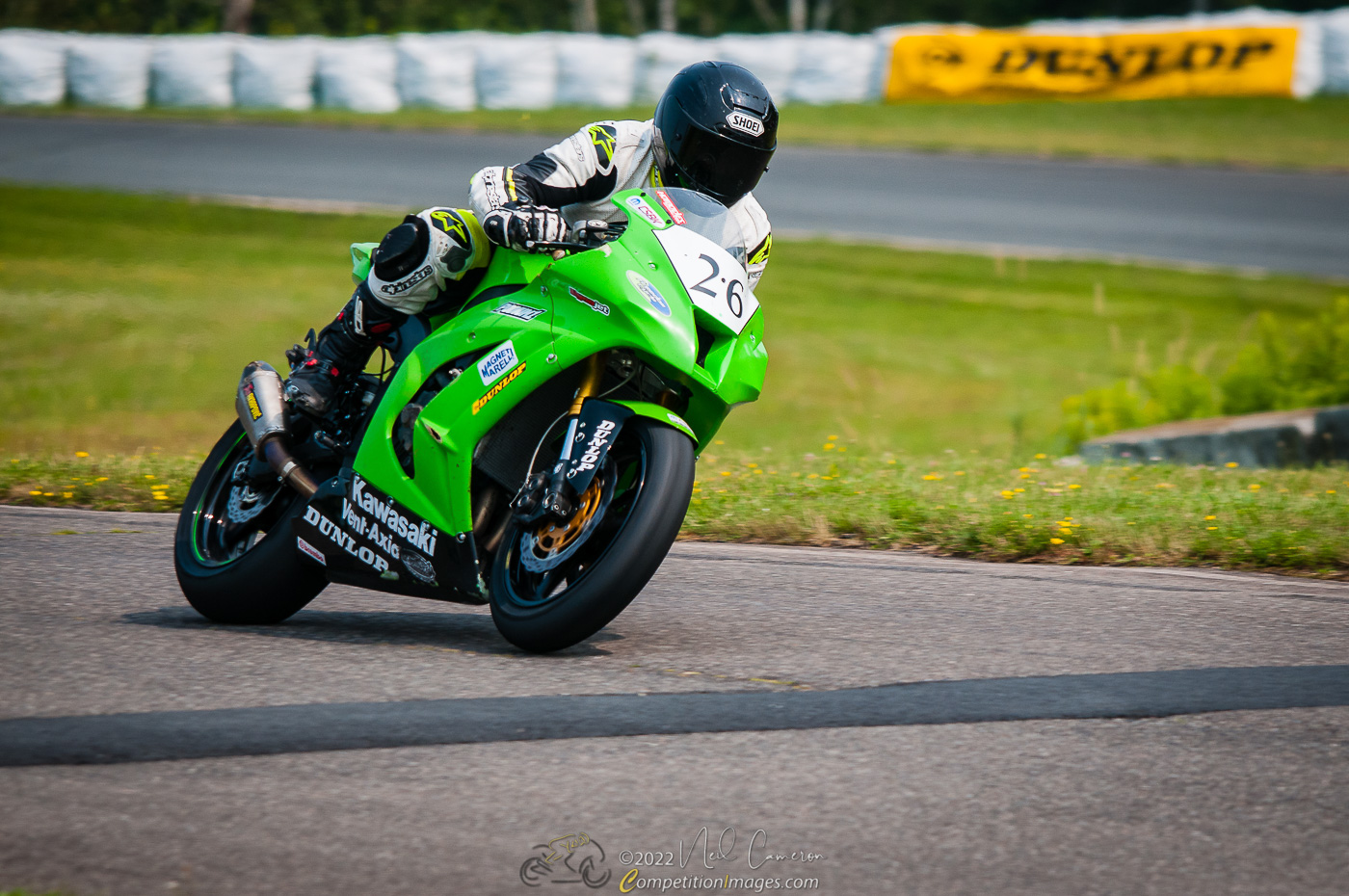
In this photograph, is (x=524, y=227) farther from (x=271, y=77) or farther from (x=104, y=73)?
(x=104, y=73)

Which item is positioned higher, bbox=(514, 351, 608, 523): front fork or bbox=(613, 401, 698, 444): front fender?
bbox=(613, 401, 698, 444): front fender

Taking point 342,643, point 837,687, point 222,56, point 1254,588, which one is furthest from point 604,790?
point 222,56

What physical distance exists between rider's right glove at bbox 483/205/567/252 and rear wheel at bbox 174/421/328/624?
1101 millimetres

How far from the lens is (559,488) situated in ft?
12.9

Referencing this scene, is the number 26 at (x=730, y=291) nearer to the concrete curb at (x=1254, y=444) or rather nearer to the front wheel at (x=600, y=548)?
the front wheel at (x=600, y=548)

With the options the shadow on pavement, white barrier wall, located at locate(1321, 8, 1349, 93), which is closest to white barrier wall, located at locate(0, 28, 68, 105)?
white barrier wall, located at locate(1321, 8, 1349, 93)

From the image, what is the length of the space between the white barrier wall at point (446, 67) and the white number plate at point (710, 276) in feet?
75.8

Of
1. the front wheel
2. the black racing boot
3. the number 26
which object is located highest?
the number 26

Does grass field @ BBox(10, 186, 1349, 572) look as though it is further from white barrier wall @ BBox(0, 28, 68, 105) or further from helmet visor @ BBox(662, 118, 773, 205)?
white barrier wall @ BBox(0, 28, 68, 105)

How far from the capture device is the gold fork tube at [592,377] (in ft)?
13.7

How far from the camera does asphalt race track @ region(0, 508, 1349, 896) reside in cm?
288

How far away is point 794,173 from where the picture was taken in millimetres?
22422

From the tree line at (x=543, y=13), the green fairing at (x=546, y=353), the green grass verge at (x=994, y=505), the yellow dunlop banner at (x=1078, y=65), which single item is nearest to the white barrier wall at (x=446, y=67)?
the yellow dunlop banner at (x=1078, y=65)

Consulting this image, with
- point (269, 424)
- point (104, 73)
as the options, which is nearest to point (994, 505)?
point (269, 424)
